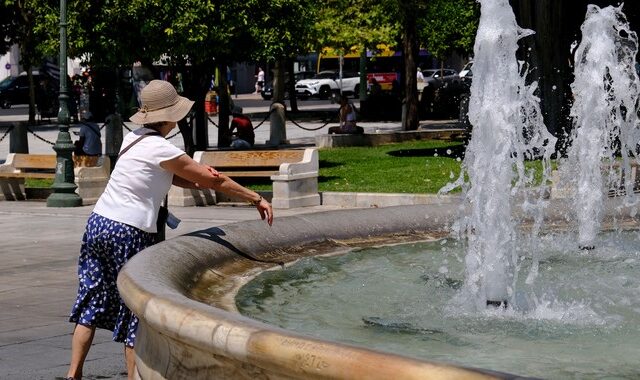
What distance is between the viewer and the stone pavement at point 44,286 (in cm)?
764

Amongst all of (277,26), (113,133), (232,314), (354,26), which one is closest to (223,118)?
(113,133)

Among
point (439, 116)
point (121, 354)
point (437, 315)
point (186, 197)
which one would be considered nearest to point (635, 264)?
point (437, 315)

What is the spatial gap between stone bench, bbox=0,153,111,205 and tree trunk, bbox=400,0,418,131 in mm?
15601

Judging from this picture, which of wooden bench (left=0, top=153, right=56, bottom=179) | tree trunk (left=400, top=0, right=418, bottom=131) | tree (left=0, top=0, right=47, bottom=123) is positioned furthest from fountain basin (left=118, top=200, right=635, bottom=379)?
tree (left=0, top=0, right=47, bottom=123)

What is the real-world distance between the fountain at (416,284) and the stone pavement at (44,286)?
108 centimetres

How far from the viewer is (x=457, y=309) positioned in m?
7.46

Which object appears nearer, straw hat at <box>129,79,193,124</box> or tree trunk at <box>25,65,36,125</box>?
straw hat at <box>129,79,193,124</box>

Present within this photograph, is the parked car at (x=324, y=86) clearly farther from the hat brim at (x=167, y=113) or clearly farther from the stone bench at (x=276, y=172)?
the hat brim at (x=167, y=113)

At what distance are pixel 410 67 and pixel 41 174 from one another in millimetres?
16802

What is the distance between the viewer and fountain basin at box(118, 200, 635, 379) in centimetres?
398

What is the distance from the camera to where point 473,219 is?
845 cm

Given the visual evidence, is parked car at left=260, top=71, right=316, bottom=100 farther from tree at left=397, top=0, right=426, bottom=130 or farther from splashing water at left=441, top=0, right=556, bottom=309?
splashing water at left=441, top=0, right=556, bottom=309

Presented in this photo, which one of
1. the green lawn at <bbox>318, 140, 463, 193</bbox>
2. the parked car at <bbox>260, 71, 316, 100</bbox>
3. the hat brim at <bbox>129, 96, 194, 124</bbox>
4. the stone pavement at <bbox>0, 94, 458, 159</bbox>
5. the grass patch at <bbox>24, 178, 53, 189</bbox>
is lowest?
the parked car at <bbox>260, 71, 316, 100</bbox>

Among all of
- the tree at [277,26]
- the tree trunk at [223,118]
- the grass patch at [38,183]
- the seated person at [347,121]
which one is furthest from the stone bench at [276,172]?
the tree trunk at [223,118]
